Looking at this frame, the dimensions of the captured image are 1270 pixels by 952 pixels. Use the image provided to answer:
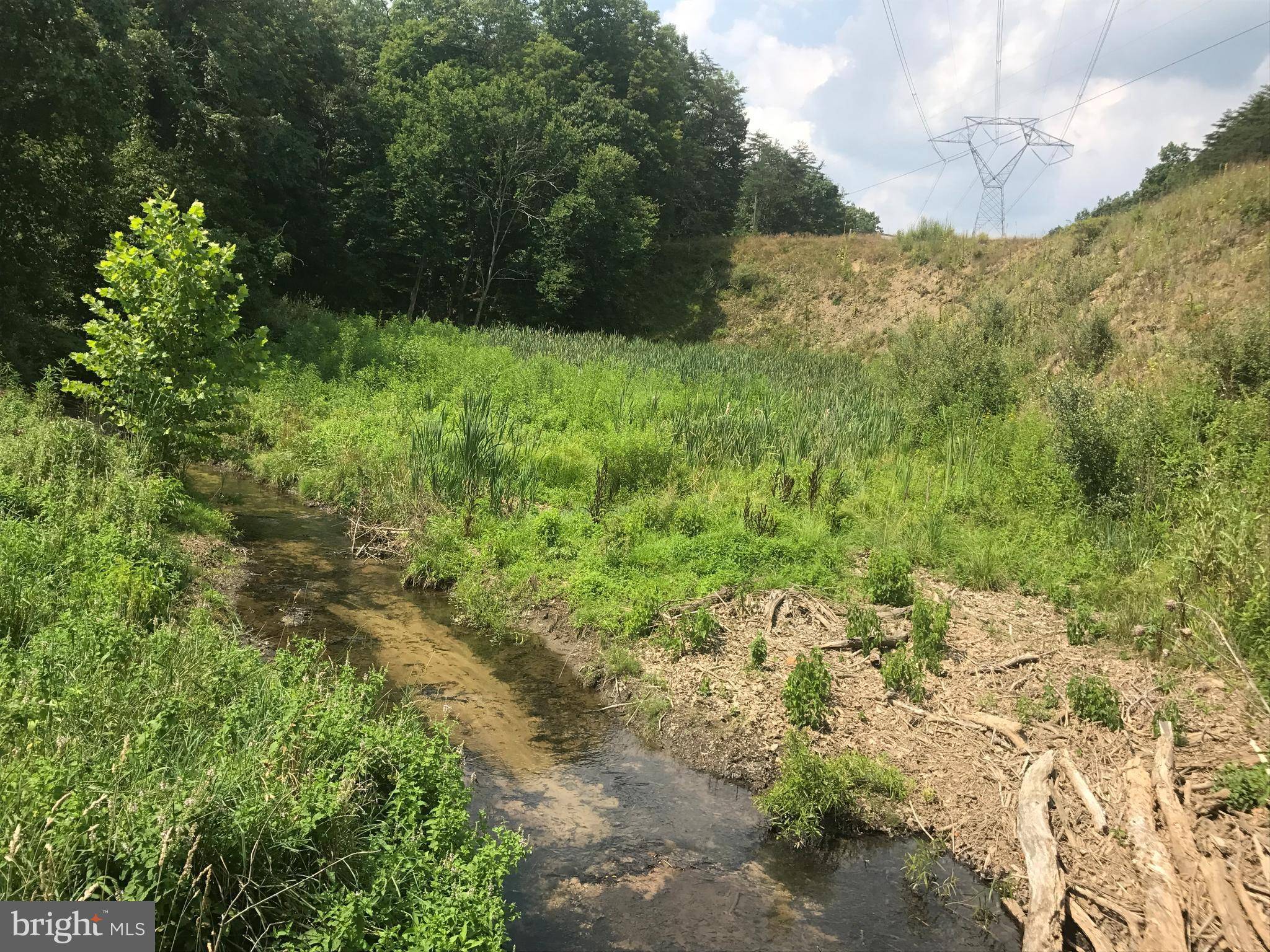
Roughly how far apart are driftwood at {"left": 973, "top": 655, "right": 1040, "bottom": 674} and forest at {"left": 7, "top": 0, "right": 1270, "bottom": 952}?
0.03 m

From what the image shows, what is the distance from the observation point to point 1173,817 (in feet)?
15.8

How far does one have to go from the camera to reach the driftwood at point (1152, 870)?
4035 mm

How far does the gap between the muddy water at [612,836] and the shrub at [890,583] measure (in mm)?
3057

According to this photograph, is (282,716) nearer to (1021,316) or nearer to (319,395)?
(319,395)

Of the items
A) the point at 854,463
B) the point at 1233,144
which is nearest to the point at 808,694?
the point at 854,463

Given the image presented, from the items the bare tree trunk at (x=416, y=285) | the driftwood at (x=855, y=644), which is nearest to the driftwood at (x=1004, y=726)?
the driftwood at (x=855, y=644)

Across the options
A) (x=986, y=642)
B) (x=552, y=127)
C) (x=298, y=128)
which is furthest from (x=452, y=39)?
(x=986, y=642)

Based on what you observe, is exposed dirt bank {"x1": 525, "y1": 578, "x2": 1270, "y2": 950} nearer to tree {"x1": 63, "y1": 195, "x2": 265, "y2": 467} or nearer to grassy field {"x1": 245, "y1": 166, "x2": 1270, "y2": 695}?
grassy field {"x1": 245, "y1": 166, "x2": 1270, "y2": 695}

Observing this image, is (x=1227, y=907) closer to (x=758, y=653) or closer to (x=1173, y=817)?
(x=1173, y=817)

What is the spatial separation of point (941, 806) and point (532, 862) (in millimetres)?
2763

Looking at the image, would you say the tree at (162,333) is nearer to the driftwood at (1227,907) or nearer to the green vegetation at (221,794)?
the green vegetation at (221,794)

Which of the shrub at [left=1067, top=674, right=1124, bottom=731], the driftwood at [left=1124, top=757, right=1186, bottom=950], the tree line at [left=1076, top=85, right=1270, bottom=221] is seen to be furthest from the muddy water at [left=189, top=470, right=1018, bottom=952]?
the tree line at [left=1076, top=85, right=1270, bottom=221]

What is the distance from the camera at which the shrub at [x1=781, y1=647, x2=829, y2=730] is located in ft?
19.8

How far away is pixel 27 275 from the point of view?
46.6ft
